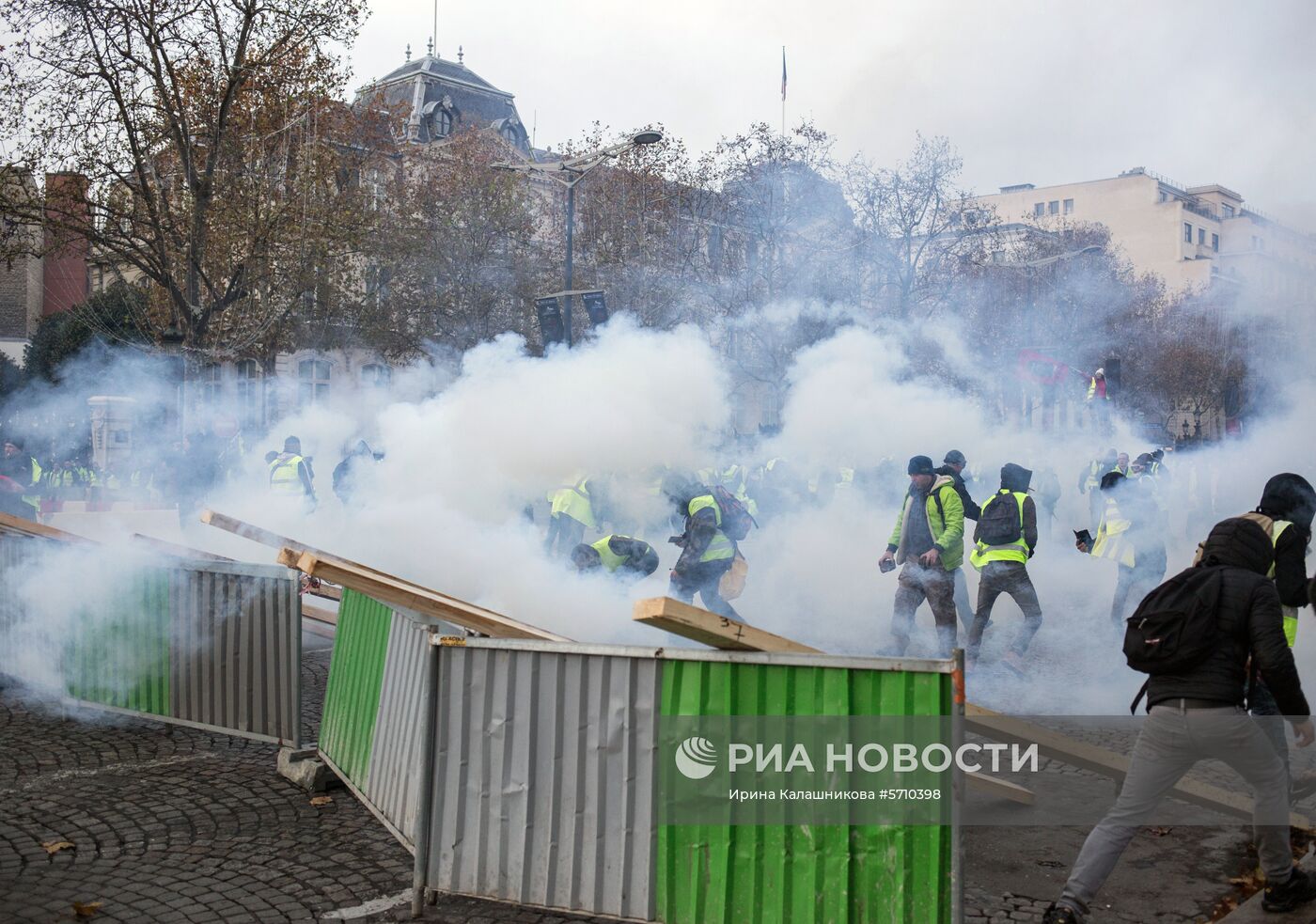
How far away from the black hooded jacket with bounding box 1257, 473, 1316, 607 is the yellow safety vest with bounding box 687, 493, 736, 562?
4.05 meters

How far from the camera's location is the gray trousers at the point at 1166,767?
362cm

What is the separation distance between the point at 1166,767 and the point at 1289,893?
27.2 inches

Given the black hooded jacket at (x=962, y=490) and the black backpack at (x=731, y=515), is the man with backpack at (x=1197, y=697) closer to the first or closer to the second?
the black hooded jacket at (x=962, y=490)

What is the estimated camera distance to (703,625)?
3.54 m

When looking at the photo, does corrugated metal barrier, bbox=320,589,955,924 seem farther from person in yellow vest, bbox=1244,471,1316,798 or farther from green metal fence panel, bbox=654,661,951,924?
person in yellow vest, bbox=1244,471,1316,798

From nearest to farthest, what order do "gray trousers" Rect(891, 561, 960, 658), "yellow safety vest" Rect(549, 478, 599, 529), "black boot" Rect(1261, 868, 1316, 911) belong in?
"black boot" Rect(1261, 868, 1316, 911)
"gray trousers" Rect(891, 561, 960, 658)
"yellow safety vest" Rect(549, 478, 599, 529)

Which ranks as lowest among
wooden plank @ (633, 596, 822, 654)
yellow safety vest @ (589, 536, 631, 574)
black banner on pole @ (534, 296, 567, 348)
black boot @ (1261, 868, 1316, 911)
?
black boot @ (1261, 868, 1316, 911)

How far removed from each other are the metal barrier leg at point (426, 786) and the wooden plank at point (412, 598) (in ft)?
1.96

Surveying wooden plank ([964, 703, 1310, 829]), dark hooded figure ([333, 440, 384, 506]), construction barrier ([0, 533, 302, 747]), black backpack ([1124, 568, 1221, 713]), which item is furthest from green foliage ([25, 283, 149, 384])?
black backpack ([1124, 568, 1221, 713])

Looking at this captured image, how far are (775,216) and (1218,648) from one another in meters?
18.6

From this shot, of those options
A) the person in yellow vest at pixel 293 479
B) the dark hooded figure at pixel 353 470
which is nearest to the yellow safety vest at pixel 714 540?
the dark hooded figure at pixel 353 470

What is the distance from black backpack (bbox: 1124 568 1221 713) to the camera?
366 cm

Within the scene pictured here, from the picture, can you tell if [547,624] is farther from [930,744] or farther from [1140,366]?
[1140,366]

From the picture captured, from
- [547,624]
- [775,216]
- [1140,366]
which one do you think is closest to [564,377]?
[547,624]
